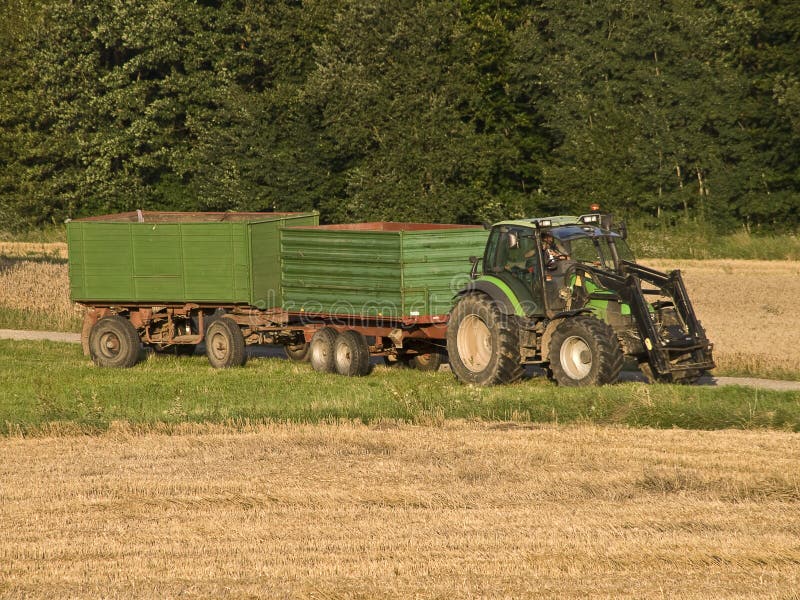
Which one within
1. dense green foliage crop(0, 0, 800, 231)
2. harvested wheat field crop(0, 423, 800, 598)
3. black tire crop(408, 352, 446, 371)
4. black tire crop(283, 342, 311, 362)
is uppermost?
dense green foliage crop(0, 0, 800, 231)

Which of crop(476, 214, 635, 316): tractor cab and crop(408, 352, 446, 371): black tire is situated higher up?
crop(476, 214, 635, 316): tractor cab

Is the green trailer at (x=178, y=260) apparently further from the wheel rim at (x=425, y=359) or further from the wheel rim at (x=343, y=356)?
the wheel rim at (x=425, y=359)

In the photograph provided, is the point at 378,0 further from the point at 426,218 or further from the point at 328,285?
the point at 328,285

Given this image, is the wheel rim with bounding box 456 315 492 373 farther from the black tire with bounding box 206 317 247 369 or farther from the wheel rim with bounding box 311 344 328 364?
the black tire with bounding box 206 317 247 369

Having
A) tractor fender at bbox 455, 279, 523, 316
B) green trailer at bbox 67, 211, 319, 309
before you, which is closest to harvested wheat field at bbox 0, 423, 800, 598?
tractor fender at bbox 455, 279, 523, 316

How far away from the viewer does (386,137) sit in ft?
151

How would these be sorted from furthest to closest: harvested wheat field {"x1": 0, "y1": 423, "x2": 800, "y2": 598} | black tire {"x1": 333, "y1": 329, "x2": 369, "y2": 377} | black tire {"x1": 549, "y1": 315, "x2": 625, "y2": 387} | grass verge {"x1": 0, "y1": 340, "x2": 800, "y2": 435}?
1. black tire {"x1": 333, "y1": 329, "x2": 369, "y2": 377}
2. black tire {"x1": 549, "y1": 315, "x2": 625, "y2": 387}
3. grass verge {"x1": 0, "y1": 340, "x2": 800, "y2": 435}
4. harvested wheat field {"x1": 0, "y1": 423, "x2": 800, "y2": 598}

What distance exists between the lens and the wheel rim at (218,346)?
23375mm

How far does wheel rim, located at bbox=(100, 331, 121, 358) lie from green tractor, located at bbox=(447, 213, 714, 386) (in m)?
7.12

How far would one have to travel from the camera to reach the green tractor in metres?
18.1

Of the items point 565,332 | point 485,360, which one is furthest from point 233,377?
point 565,332

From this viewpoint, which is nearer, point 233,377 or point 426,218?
point 233,377

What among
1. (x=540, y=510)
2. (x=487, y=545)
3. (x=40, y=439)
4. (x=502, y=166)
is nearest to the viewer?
(x=487, y=545)

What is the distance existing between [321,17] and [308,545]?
4245 centimetres
